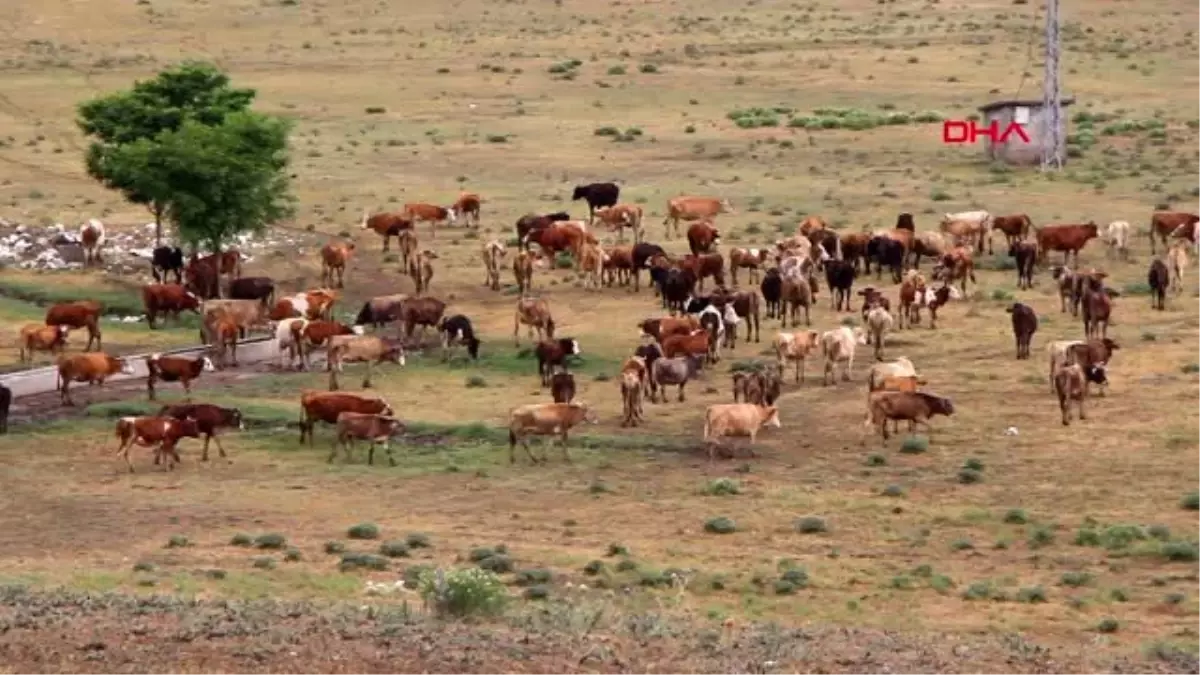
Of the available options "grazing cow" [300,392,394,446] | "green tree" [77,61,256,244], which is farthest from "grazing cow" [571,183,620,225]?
"grazing cow" [300,392,394,446]

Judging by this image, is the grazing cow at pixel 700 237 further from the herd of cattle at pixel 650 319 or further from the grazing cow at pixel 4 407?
the grazing cow at pixel 4 407

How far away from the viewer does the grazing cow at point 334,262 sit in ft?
158

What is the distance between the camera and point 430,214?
178 ft

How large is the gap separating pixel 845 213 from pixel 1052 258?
252 inches

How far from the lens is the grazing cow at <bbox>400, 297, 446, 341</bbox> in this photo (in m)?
42.4

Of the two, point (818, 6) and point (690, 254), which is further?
point (818, 6)

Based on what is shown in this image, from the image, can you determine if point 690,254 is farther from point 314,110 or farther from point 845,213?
point 314,110

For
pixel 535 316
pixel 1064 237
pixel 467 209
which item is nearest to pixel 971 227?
pixel 1064 237

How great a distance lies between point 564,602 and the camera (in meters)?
25.0

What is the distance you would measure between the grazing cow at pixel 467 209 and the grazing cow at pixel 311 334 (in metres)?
14.7

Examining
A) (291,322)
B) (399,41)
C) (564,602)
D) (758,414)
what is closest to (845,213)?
(291,322)

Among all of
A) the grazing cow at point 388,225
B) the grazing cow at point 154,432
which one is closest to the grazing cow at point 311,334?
the grazing cow at point 154,432

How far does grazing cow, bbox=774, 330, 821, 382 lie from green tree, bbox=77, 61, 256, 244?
1453 centimetres

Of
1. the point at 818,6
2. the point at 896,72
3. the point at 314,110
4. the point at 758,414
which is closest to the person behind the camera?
the point at 758,414
